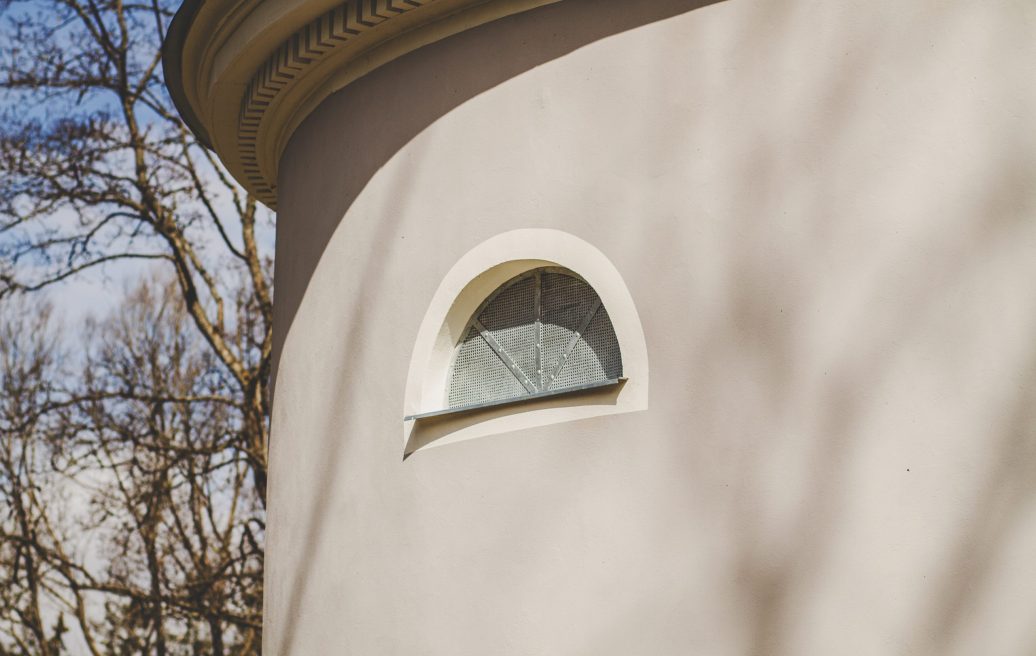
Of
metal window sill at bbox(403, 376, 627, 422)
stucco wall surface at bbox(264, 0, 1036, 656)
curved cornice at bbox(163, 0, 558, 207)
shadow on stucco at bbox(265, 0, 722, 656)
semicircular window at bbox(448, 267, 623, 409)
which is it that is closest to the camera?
stucco wall surface at bbox(264, 0, 1036, 656)

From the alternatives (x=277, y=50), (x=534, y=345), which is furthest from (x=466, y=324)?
(x=277, y=50)

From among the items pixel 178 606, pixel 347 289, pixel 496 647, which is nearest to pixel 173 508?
pixel 178 606

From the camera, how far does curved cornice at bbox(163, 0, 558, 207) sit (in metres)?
4.91

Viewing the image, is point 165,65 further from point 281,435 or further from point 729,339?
point 729,339

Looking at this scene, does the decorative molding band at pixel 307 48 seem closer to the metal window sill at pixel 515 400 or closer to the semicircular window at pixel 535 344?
the semicircular window at pixel 535 344

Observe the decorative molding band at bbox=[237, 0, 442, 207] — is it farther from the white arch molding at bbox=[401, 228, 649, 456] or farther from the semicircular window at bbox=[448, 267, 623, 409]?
the semicircular window at bbox=[448, 267, 623, 409]

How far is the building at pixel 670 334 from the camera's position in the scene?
3.47 meters

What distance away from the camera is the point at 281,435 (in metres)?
5.50

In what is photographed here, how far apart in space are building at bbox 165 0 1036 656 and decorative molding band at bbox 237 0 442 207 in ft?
0.09

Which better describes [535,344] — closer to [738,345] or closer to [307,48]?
[738,345]

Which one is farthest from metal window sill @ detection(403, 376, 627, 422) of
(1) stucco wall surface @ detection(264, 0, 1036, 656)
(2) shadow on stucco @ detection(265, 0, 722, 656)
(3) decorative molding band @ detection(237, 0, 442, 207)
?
(3) decorative molding band @ detection(237, 0, 442, 207)

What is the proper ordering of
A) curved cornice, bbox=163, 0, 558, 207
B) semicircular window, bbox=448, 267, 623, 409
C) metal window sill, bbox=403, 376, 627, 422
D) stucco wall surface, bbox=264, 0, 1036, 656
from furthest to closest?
1. curved cornice, bbox=163, 0, 558, 207
2. semicircular window, bbox=448, 267, 623, 409
3. metal window sill, bbox=403, 376, 627, 422
4. stucco wall surface, bbox=264, 0, 1036, 656

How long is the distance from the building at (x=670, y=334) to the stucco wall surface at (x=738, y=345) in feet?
0.03

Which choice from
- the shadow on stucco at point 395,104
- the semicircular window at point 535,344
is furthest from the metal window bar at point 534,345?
the shadow on stucco at point 395,104
